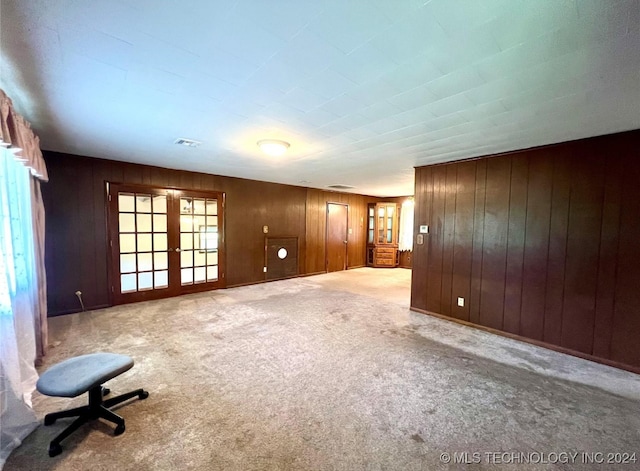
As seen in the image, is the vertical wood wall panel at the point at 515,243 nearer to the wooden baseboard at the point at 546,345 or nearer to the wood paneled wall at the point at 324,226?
the wooden baseboard at the point at 546,345

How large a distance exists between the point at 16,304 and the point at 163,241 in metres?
2.70

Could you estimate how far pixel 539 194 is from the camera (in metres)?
3.33

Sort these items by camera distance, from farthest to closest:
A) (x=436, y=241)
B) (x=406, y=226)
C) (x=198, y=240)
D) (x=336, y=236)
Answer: (x=406, y=226) < (x=336, y=236) < (x=198, y=240) < (x=436, y=241)

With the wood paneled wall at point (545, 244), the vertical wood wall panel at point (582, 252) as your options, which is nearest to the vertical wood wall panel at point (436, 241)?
the wood paneled wall at point (545, 244)

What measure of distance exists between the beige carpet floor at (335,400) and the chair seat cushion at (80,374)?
1.27 feet

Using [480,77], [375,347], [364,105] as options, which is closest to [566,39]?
[480,77]

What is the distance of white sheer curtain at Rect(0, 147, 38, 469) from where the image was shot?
173cm

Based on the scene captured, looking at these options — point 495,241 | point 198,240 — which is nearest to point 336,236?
point 198,240

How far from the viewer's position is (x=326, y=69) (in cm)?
176

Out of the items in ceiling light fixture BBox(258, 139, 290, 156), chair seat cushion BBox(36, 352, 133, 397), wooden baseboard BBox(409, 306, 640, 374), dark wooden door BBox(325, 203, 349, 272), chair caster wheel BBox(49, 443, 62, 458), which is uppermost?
ceiling light fixture BBox(258, 139, 290, 156)

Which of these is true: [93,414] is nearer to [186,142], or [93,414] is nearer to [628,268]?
[186,142]

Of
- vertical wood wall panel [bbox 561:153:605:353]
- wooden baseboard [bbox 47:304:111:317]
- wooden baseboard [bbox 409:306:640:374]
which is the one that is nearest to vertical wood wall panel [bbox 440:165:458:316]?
wooden baseboard [bbox 409:306:640:374]

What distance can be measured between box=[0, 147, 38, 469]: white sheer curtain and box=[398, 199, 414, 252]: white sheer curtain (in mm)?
8409

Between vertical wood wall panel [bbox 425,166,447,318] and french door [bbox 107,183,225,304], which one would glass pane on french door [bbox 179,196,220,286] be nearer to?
french door [bbox 107,183,225,304]
